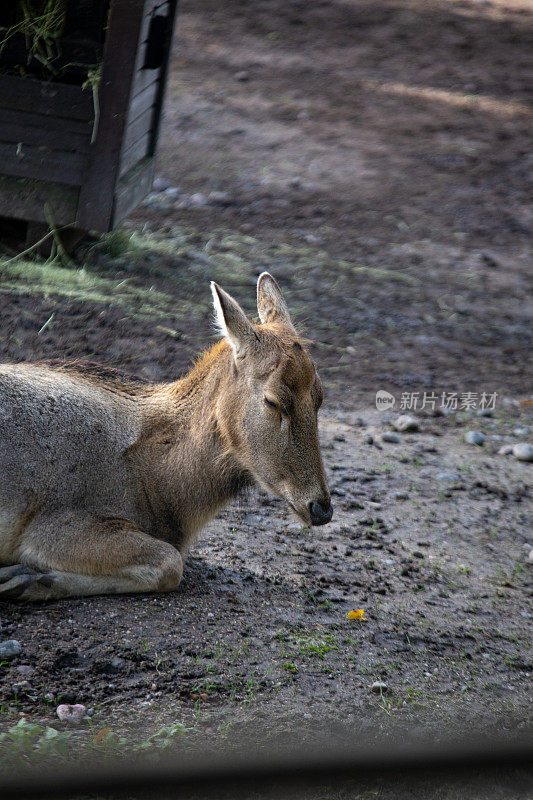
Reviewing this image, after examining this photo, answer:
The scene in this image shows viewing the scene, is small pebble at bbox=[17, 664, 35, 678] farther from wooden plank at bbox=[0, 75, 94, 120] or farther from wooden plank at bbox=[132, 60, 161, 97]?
wooden plank at bbox=[132, 60, 161, 97]

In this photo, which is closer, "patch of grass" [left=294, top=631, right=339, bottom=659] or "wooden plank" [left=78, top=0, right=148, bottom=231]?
"patch of grass" [left=294, top=631, right=339, bottom=659]

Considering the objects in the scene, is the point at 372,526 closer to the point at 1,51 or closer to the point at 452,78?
the point at 1,51

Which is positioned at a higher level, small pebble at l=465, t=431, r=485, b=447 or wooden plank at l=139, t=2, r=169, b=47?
wooden plank at l=139, t=2, r=169, b=47

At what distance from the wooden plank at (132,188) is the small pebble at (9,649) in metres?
4.92

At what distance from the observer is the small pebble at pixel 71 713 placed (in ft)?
11.4

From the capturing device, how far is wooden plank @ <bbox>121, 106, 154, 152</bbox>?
313 inches

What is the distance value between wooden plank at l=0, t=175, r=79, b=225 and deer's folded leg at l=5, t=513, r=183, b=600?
4.23 m

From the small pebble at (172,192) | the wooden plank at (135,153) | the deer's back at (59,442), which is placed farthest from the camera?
the small pebble at (172,192)

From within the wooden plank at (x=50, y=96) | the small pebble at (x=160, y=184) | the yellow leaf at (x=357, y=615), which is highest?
the wooden plank at (x=50, y=96)

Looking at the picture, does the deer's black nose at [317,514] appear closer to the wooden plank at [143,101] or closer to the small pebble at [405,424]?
the small pebble at [405,424]

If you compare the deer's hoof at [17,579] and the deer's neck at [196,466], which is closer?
the deer's hoof at [17,579]

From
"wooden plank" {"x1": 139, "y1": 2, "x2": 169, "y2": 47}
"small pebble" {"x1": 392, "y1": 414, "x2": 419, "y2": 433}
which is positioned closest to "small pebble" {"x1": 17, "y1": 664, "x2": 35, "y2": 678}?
"small pebble" {"x1": 392, "y1": 414, "x2": 419, "y2": 433}

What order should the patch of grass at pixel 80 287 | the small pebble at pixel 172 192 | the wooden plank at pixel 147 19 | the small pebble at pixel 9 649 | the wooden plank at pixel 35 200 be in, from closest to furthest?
the small pebble at pixel 9 649 < the wooden plank at pixel 147 19 < the patch of grass at pixel 80 287 < the wooden plank at pixel 35 200 < the small pebble at pixel 172 192

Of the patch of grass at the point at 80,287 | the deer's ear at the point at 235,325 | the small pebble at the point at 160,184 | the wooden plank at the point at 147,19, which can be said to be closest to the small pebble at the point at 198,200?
the small pebble at the point at 160,184
